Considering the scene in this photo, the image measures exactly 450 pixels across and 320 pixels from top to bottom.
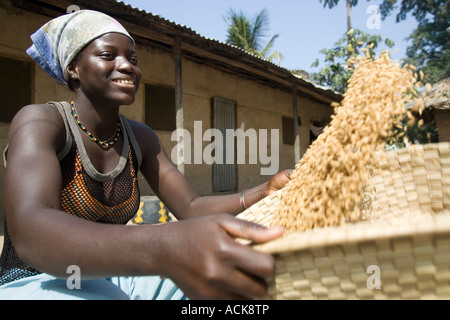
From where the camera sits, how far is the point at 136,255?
0.71 meters

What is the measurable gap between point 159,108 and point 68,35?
589 cm

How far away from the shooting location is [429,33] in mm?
27922

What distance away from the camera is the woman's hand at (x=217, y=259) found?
0.63 metres

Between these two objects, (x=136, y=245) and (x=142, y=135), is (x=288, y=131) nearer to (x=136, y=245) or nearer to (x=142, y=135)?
(x=142, y=135)

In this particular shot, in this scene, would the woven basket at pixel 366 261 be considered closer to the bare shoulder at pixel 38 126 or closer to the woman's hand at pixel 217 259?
the woman's hand at pixel 217 259

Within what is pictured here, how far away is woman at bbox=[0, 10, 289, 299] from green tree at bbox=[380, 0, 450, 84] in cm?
2797

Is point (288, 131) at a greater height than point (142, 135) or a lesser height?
greater

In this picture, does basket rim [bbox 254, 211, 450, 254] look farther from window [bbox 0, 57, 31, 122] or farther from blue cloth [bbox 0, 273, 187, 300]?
window [bbox 0, 57, 31, 122]

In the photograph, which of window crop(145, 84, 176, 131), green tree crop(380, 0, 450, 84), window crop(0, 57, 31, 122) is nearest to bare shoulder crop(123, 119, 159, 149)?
window crop(0, 57, 31, 122)

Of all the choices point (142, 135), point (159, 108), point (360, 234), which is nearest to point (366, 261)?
point (360, 234)

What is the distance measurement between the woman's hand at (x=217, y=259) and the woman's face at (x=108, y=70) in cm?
90
